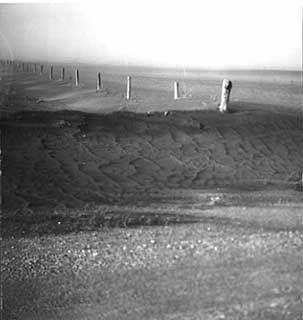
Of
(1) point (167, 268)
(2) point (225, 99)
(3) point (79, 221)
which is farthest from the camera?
(2) point (225, 99)

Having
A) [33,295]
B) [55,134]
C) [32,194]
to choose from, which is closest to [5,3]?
[33,295]

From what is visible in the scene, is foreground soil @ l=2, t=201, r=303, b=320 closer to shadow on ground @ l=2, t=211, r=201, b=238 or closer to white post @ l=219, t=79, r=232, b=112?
shadow on ground @ l=2, t=211, r=201, b=238

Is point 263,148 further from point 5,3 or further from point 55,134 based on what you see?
point 5,3

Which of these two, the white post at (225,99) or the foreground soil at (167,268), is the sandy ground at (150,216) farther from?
the white post at (225,99)

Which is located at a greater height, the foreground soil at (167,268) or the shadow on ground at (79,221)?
the shadow on ground at (79,221)

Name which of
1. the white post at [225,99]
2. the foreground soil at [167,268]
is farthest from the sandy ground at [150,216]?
the white post at [225,99]

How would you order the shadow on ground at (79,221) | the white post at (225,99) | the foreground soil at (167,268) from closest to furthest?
the foreground soil at (167,268) < the shadow on ground at (79,221) < the white post at (225,99)

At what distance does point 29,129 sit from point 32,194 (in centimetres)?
163

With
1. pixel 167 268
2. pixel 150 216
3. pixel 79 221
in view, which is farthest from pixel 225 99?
pixel 167 268

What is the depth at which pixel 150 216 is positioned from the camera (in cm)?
369

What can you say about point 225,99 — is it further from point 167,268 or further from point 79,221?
point 167,268

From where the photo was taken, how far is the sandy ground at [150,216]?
99.3 inches

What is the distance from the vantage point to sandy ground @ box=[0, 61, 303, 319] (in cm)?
252

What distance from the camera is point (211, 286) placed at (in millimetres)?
2586
